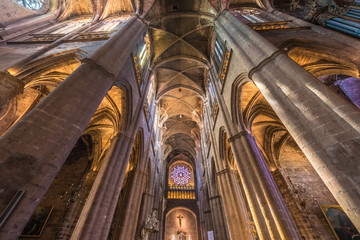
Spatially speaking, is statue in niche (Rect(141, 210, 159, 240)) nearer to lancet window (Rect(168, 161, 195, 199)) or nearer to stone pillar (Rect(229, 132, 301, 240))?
stone pillar (Rect(229, 132, 301, 240))

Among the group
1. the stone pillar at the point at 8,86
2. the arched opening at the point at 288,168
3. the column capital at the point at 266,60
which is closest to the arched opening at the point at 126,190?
the stone pillar at the point at 8,86

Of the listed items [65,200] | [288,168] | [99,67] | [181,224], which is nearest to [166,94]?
[99,67]

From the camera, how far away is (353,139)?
248 centimetres

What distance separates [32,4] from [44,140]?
40.1ft

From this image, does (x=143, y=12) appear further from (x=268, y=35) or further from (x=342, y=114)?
(x=342, y=114)

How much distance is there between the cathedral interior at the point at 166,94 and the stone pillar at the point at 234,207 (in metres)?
0.06

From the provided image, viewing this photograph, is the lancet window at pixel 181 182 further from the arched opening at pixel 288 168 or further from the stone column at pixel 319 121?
the stone column at pixel 319 121

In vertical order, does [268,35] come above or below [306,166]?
above

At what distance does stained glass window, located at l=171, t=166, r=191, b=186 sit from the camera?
899 inches

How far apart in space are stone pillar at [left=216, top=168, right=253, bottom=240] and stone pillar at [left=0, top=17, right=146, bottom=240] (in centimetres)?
753

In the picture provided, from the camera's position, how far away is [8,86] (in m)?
4.52

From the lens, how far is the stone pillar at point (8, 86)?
434 cm

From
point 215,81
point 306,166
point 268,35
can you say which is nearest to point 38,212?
point 215,81

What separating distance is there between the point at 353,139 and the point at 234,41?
552cm
